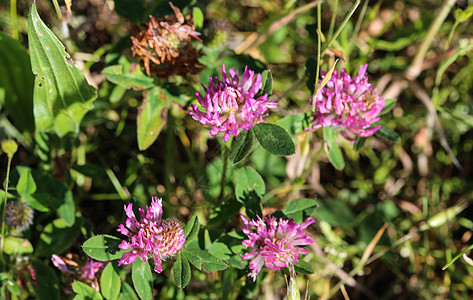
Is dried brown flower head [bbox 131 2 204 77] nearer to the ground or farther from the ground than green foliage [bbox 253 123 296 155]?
farther from the ground

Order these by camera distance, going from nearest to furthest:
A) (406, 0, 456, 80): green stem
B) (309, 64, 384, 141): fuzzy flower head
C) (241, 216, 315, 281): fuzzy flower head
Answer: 1. (241, 216, 315, 281): fuzzy flower head
2. (309, 64, 384, 141): fuzzy flower head
3. (406, 0, 456, 80): green stem

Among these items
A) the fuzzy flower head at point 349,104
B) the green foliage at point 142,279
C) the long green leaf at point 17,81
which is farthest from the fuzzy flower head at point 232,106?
the long green leaf at point 17,81

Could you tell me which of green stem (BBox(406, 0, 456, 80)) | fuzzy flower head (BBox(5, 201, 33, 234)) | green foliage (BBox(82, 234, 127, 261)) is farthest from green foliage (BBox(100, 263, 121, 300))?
green stem (BBox(406, 0, 456, 80))

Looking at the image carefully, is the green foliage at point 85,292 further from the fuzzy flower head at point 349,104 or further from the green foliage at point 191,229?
the fuzzy flower head at point 349,104

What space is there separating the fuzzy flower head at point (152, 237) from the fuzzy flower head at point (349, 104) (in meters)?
0.78

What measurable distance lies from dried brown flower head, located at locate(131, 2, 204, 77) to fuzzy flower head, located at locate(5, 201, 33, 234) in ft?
2.84

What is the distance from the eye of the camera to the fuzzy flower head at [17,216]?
6.97 feet

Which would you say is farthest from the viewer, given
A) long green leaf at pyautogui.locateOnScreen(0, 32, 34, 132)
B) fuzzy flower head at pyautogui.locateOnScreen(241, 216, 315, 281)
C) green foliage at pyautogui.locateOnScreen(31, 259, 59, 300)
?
long green leaf at pyautogui.locateOnScreen(0, 32, 34, 132)

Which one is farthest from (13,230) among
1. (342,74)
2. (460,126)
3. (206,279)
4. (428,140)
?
(460,126)

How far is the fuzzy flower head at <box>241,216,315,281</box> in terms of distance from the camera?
1787mm

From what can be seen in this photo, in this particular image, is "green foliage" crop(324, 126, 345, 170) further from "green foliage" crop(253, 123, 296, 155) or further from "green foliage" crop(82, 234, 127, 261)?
"green foliage" crop(82, 234, 127, 261)

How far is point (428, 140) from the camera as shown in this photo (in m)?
3.10

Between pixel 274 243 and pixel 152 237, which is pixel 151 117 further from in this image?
pixel 274 243

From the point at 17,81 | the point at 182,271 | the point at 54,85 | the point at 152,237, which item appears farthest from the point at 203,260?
the point at 17,81
